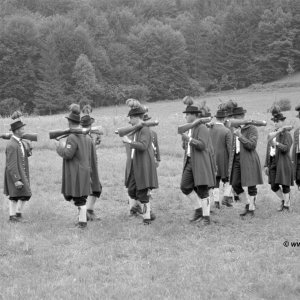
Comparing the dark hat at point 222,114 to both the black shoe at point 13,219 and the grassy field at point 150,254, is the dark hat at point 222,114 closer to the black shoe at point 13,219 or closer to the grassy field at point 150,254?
the grassy field at point 150,254

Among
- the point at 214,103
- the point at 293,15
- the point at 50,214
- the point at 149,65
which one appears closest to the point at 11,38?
A: the point at 149,65

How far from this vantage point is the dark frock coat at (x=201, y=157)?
10.5 meters

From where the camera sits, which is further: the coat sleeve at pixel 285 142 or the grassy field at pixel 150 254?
the coat sleeve at pixel 285 142

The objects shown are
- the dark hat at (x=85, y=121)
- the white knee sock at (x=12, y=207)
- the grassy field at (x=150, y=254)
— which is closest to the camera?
the grassy field at (x=150, y=254)

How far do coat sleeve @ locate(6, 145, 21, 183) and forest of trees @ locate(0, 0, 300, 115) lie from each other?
5919 centimetres

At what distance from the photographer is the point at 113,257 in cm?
853

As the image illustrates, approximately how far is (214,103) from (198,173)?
4844 cm

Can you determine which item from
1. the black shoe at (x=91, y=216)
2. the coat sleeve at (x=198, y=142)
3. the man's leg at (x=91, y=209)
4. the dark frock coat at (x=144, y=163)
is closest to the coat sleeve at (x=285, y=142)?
the coat sleeve at (x=198, y=142)

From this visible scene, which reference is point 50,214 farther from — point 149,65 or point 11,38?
point 149,65

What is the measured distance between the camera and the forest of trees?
7431 centimetres

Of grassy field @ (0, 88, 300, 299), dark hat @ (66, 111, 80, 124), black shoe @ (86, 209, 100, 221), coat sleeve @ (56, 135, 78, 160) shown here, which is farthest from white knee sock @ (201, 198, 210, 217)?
dark hat @ (66, 111, 80, 124)

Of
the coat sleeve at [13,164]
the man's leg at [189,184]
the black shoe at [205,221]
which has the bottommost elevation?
the black shoe at [205,221]

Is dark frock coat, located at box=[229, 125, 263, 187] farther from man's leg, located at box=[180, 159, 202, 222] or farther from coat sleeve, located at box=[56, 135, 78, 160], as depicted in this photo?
coat sleeve, located at box=[56, 135, 78, 160]

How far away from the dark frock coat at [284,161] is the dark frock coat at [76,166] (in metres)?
4.06
